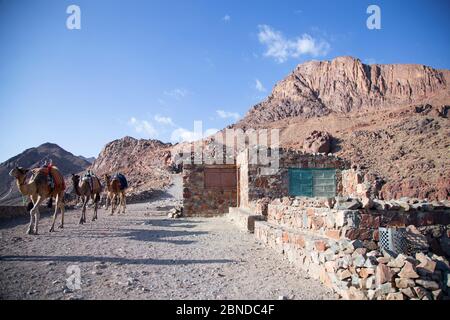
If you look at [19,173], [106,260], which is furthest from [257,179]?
[19,173]

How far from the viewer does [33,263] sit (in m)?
5.79

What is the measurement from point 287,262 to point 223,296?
232cm

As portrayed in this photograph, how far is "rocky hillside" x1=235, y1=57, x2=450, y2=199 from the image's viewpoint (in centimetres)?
2795

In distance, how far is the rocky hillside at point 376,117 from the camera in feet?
91.7

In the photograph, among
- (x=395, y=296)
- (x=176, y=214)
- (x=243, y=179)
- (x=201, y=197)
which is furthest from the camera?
(x=201, y=197)

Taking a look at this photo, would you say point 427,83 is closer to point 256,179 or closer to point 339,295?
point 256,179

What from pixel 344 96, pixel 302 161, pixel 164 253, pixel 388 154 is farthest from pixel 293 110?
pixel 164 253

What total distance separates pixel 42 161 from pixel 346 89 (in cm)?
7630

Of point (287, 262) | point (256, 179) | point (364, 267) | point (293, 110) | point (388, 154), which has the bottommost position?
point (287, 262)

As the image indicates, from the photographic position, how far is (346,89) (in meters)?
89.1

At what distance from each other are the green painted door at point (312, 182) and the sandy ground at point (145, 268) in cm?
560

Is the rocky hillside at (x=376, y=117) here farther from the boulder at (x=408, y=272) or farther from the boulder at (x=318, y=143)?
the boulder at (x=408, y=272)

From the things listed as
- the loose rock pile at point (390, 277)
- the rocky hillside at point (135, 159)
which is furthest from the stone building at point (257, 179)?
the rocky hillside at point (135, 159)

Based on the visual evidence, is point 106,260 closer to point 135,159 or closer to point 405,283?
point 405,283
